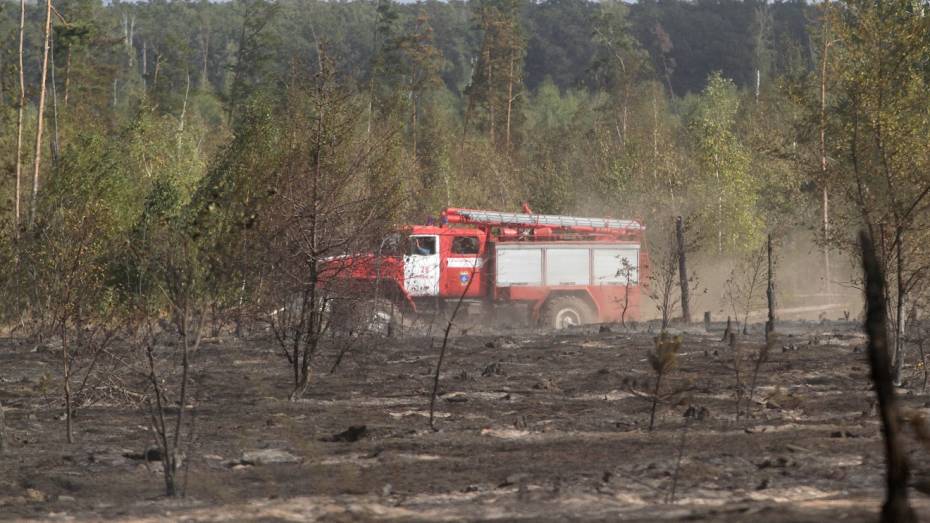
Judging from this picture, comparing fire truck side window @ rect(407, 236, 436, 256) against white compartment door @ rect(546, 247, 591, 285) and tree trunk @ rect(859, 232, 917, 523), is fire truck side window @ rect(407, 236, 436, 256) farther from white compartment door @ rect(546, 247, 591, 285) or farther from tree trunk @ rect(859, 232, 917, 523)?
tree trunk @ rect(859, 232, 917, 523)

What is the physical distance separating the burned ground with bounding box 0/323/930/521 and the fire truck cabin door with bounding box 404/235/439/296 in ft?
24.2

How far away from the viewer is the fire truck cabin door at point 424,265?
86.2ft

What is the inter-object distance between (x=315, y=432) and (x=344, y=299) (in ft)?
10.1

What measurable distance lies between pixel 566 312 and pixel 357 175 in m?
13.2

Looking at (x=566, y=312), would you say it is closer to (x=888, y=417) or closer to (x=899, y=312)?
(x=899, y=312)

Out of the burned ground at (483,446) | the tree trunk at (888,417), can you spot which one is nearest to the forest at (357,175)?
the burned ground at (483,446)

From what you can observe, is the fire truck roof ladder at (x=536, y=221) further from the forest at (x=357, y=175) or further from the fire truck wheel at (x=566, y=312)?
the fire truck wheel at (x=566, y=312)

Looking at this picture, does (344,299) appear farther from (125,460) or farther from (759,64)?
(759,64)

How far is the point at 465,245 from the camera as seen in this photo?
2762 centimetres

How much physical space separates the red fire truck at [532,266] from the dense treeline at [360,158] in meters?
1.60

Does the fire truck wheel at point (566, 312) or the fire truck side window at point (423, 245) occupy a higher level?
the fire truck side window at point (423, 245)

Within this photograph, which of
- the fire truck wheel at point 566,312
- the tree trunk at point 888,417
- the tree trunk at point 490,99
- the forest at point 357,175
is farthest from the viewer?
the tree trunk at point 490,99

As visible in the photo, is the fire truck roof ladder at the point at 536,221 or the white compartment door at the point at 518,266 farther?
the fire truck roof ladder at the point at 536,221

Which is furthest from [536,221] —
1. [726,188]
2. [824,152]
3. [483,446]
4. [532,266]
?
[483,446]
